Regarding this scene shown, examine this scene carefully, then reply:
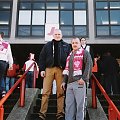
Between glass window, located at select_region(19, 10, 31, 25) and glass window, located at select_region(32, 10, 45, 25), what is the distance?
315 mm

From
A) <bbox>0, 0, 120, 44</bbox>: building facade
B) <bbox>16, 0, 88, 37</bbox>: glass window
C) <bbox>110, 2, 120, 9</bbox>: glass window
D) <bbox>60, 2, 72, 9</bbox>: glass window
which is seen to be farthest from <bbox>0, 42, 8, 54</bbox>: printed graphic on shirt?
<bbox>110, 2, 120, 9</bbox>: glass window

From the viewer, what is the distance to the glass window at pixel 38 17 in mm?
18483

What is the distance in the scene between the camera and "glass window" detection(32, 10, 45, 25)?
18483mm

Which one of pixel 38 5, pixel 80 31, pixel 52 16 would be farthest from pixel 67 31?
pixel 38 5

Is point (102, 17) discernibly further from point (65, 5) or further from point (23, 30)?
point (23, 30)

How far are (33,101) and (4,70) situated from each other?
1024 mm

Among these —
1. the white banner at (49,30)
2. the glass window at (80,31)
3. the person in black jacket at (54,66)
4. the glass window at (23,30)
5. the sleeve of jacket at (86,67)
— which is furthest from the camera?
the glass window at (23,30)

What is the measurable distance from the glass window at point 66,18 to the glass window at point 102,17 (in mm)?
1693

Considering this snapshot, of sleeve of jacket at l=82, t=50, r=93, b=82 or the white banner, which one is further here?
the white banner

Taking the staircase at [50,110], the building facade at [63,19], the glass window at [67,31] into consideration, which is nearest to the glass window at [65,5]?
the building facade at [63,19]

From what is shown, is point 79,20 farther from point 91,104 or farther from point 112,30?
point 91,104

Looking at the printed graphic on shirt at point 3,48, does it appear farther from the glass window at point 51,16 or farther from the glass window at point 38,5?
the glass window at point 38,5

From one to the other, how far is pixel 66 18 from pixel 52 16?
2.94 feet

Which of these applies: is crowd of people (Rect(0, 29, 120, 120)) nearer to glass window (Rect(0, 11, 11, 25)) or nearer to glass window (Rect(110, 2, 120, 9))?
glass window (Rect(0, 11, 11, 25))
